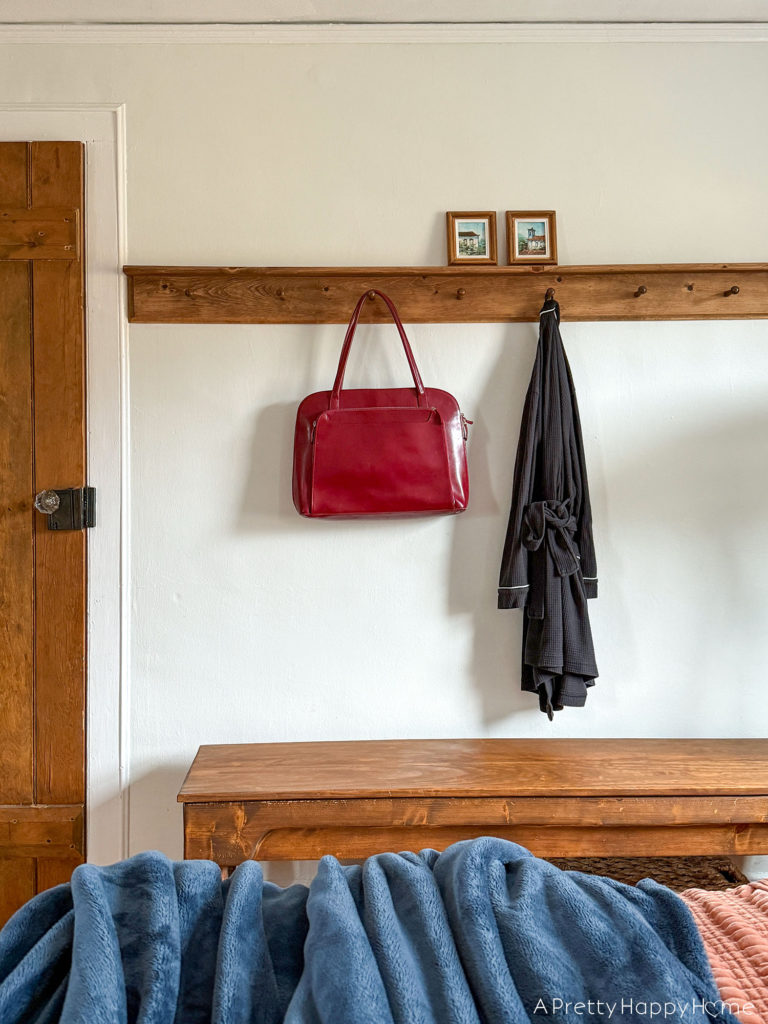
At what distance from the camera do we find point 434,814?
66.1 inches

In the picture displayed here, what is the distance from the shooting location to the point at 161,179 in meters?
2.07

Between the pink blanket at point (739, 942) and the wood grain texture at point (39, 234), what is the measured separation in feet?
6.86

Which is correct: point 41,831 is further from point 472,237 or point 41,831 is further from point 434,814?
point 472,237

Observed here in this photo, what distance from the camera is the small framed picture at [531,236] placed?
2.08 m

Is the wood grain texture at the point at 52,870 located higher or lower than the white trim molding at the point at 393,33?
lower

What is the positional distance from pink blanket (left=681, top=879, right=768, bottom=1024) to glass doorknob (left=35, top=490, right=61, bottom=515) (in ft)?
5.88

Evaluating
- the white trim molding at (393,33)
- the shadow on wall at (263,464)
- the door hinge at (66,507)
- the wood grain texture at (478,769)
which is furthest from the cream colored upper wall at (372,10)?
the wood grain texture at (478,769)

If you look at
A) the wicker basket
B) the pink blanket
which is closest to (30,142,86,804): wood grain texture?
the wicker basket

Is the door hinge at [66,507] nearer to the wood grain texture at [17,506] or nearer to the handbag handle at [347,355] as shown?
the wood grain texture at [17,506]

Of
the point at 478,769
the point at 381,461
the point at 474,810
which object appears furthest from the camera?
the point at 381,461

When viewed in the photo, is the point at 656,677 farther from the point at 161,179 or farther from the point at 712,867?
the point at 161,179

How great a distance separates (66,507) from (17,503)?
0.46ft

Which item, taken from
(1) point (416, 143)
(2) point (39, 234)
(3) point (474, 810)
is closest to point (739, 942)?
(3) point (474, 810)

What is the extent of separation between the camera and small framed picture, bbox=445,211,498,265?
2072mm
